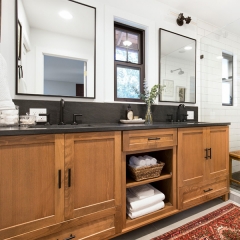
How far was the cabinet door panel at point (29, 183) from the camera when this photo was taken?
854 millimetres

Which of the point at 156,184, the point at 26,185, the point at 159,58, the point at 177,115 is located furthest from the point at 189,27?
the point at 26,185

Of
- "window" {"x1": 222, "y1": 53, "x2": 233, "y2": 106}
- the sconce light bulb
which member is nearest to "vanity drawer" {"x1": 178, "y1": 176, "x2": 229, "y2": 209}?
"window" {"x1": 222, "y1": 53, "x2": 233, "y2": 106}

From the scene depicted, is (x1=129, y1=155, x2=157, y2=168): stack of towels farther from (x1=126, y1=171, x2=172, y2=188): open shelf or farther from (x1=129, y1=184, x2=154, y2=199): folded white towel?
(x1=129, y1=184, x2=154, y2=199): folded white towel

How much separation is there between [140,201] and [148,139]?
0.54 m

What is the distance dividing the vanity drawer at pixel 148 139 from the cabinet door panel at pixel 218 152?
1.84 feet

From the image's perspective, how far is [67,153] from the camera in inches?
39.0

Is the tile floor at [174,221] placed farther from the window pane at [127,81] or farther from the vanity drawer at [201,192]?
the window pane at [127,81]

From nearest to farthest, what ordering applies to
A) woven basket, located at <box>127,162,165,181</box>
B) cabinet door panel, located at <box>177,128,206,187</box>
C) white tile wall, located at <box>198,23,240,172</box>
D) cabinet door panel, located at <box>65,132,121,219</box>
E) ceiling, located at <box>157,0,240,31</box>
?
cabinet door panel, located at <box>65,132,121,219</box>
woven basket, located at <box>127,162,165,181</box>
cabinet door panel, located at <box>177,128,206,187</box>
ceiling, located at <box>157,0,240,31</box>
white tile wall, located at <box>198,23,240,172</box>

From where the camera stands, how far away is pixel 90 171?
1.07m

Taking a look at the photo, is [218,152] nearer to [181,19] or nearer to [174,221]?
[174,221]

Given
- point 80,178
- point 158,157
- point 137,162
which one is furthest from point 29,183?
point 158,157

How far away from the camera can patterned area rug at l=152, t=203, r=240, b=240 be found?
129 cm

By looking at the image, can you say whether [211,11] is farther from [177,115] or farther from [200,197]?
[200,197]

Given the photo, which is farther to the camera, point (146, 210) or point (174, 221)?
point (174, 221)
